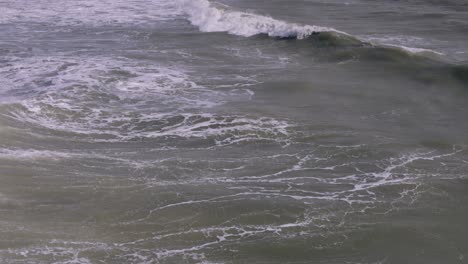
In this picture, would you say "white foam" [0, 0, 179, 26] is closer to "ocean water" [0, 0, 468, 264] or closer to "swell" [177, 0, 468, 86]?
"swell" [177, 0, 468, 86]

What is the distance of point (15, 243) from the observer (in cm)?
650

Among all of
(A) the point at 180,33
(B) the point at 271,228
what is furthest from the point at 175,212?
(A) the point at 180,33

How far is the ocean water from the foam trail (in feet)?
0.73

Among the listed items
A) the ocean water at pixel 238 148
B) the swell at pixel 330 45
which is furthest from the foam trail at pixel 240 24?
the ocean water at pixel 238 148

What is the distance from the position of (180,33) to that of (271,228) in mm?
13104

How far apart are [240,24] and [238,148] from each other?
11143mm

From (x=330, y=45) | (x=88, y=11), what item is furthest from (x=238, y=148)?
(x=88, y=11)

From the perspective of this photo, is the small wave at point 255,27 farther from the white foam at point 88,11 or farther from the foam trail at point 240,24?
the white foam at point 88,11

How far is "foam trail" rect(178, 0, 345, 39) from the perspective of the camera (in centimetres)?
1797

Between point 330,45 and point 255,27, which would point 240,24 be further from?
point 330,45

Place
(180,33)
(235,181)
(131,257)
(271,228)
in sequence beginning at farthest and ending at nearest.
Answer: (180,33)
(235,181)
(271,228)
(131,257)

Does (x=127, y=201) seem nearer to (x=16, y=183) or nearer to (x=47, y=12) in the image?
(x=16, y=183)

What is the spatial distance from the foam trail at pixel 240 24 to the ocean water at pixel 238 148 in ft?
0.73

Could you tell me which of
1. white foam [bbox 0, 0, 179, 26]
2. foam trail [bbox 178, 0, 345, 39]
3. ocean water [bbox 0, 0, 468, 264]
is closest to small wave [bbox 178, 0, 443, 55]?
foam trail [bbox 178, 0, 345, 39]
